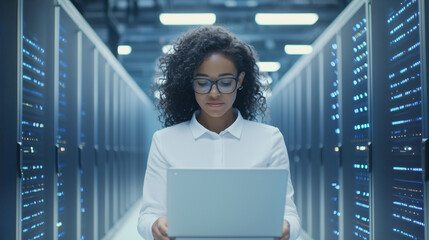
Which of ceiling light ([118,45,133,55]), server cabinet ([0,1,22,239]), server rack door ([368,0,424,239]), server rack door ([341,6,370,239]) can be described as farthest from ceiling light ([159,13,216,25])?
server cabinet ([0,1,22,239])

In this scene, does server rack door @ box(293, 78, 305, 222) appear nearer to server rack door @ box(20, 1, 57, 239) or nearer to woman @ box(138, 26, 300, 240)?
server rack door @ box(20, 1, 57, 239)

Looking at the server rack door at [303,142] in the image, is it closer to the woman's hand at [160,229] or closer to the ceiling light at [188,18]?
the ceiling light at [188,18]

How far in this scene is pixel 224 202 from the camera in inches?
43.2

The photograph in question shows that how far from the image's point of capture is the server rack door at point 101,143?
4.02m

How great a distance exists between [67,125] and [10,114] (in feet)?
3.44

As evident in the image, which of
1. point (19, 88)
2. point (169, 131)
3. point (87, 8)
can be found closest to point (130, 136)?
point (87, 8)

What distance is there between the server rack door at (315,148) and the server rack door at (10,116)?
2452mm

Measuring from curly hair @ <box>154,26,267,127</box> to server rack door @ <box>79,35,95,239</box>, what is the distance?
191 cm

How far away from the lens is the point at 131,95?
657 cm

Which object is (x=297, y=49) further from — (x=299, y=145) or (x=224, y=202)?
(x=224, y=202)

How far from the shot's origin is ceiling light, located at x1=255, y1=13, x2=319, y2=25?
5047 mm

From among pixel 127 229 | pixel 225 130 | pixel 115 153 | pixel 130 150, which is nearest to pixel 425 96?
pixel 225 130

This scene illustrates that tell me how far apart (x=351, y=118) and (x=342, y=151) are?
1.04 ft

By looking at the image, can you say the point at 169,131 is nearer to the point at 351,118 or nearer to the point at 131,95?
the point at 351,118
